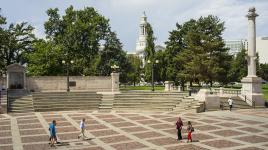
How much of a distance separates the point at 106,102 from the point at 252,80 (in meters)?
16.3

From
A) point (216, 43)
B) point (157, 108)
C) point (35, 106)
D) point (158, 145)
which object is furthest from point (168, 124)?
point (216, 43)

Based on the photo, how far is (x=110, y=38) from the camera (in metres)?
63.0

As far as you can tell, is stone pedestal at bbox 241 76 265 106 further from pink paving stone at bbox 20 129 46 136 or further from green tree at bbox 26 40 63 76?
green tree at bbox 26 40 63 76

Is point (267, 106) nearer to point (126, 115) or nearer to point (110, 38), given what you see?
point (126, 115)

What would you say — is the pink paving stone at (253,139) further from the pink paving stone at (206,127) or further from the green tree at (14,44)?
the green tree at (14,44)

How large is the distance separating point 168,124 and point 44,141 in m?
9.55

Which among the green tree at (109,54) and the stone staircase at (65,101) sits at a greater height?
the green tree at (109,54)

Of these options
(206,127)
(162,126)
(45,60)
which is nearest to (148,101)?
(162,126)

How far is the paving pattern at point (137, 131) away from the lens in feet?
59.3

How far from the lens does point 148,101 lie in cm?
3681

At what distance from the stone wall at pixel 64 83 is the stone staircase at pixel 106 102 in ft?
34.7

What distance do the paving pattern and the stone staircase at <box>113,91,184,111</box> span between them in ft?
10.8

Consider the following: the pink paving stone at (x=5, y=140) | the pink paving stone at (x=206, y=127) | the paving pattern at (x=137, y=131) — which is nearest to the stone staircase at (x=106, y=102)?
the paving pattern at (x=137, y=131)

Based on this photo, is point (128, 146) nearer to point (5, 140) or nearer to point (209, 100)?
point (5, 140)
